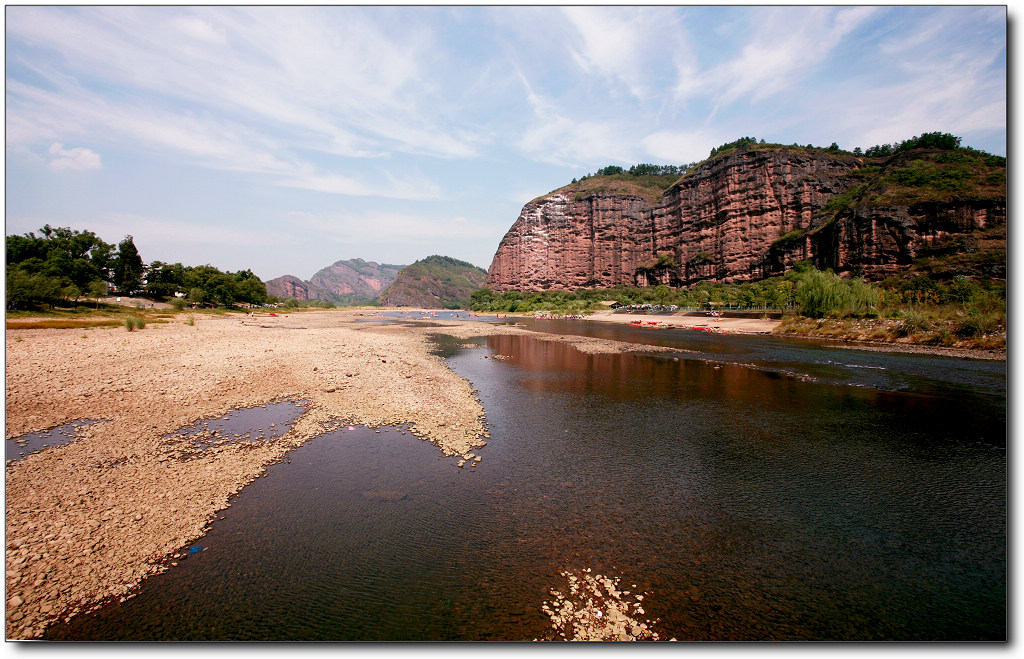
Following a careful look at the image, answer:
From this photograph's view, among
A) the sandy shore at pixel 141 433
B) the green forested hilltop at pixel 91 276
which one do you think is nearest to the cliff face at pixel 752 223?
the sandy shore at pixel 141 433

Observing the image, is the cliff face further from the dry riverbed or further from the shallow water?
the shallow water

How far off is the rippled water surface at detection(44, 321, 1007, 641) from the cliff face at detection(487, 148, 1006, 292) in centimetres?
2628

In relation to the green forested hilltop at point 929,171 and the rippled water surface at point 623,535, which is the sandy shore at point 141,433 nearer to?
the rippled water surface at point 623,535

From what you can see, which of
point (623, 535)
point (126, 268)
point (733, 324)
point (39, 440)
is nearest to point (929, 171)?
point (733, 324)

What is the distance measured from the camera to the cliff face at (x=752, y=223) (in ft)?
231

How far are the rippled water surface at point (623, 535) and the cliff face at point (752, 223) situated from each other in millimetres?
26279

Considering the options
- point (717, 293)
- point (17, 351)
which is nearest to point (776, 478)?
point (17, 351)

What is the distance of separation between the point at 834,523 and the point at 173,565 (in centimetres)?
1209

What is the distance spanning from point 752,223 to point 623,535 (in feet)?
440

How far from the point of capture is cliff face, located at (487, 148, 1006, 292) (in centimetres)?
7044

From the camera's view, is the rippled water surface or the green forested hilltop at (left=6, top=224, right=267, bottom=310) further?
the green forested hilltop at (left=6, top=224, right=267, bottom=310)

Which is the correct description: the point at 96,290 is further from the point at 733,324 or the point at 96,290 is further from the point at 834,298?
the point at 834,298

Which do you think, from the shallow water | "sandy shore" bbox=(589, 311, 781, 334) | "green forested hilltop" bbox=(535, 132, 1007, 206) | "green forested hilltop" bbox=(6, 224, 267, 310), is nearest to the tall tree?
"green forested hilltop" bbox=(6, 224, 267, 310)

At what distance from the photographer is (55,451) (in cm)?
937
